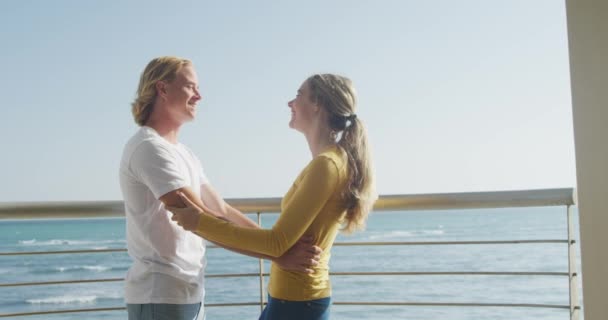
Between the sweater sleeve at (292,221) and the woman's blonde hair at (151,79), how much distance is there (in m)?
0.42

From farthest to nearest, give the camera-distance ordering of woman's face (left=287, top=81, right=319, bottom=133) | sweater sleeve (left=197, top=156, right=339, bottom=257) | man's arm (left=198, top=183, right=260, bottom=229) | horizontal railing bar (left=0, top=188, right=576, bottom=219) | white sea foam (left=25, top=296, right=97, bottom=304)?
white sea foam (left=25, top=296, right=97, bottom=304), horizontal railing bar (left=0, top=188, right=576, bottom=219), man's arm (left=198, top=183, right=260, bottom=229), woman's face (left=287, top=81, right=319, bottom=133), sweater sleeve (left=197, top=156, right=339, bottom=257)

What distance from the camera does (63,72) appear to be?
33.1 metres

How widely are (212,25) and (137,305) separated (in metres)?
29.0

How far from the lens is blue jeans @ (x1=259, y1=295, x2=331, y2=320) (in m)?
1.97

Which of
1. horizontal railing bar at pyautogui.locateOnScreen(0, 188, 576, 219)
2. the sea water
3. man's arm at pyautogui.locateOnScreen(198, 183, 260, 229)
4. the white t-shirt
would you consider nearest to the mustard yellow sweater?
the white t-shirt

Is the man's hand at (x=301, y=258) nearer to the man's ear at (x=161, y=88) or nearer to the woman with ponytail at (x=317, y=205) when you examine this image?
the woman with ponytail at (x=317, y=205)

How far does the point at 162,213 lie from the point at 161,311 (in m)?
0.28

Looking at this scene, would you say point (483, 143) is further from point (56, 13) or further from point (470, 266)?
point (56, 13)

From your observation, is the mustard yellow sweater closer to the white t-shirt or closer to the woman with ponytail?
the woman with ponytail

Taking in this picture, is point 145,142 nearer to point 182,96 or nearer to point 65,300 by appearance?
point 182,96

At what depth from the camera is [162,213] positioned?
203 cm

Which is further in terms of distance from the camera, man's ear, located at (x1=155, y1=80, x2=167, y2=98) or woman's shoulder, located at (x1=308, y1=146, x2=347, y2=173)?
man's ear, located at (x1=155, y1=80, x2=167, y2=98)

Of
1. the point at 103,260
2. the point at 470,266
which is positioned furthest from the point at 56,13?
the point at 470,266

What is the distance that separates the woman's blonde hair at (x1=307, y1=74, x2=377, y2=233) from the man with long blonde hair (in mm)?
176
